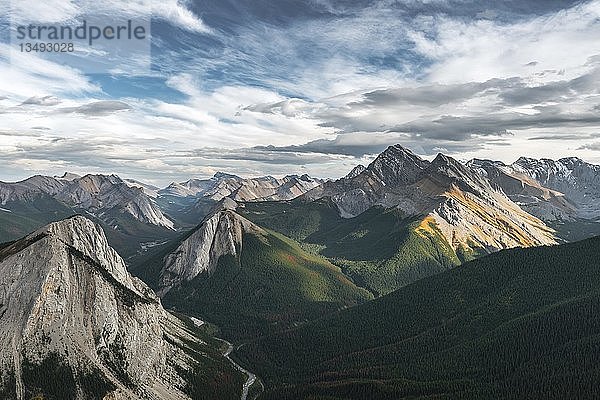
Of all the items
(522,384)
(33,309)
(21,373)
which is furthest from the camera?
(522,384)

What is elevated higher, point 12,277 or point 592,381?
point 12,277

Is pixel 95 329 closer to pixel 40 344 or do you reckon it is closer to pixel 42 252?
pixel 40 344

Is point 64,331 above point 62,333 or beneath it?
A: above

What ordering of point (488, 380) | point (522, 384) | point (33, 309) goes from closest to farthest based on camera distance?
point (33, 309) < point (522, 384) < point (488, 380)

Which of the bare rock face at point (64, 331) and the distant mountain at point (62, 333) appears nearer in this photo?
the distant mountain at point (62, 333)

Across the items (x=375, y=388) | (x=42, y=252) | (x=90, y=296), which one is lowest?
(x=375, y=388)

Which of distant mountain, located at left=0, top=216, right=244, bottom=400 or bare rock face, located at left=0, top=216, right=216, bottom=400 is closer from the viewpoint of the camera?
distant mountain, located at left=0, top=216, right=244, bottom=400

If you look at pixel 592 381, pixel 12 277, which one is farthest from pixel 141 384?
pixel 592 381

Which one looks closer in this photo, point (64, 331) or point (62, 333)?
point (62, 333)
